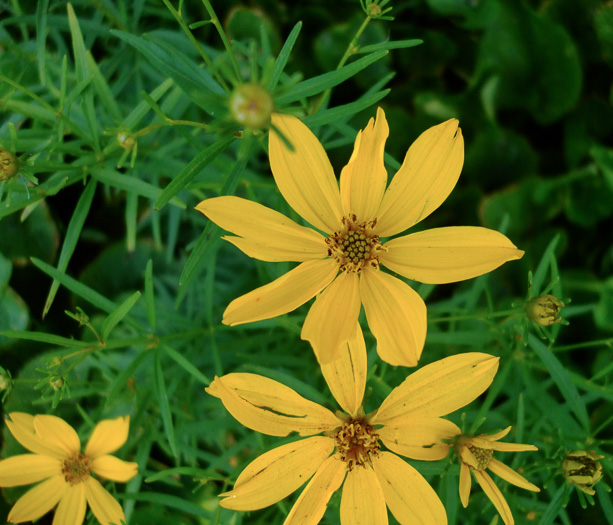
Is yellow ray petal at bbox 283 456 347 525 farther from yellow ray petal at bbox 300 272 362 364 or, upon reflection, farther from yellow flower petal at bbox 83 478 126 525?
yellow flower petal at bbox 83 478 126 525

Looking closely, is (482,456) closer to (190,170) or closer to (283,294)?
(283,294)

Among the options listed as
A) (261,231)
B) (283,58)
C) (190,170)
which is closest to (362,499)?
(261,231)

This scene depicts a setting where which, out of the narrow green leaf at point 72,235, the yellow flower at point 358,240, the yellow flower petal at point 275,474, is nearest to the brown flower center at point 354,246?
the yellow flower at point 358,240

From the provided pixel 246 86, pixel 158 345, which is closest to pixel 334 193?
pixel 246 86

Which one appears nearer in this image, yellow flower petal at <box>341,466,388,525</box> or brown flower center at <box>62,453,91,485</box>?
yellow flower petal at <box>341,466,388,525</box>

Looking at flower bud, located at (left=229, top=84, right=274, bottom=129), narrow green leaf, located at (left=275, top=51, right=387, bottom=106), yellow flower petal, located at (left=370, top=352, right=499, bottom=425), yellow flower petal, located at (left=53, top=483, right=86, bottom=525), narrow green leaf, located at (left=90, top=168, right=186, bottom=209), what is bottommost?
yellow flower petal, located at (left=53, top=483, right=86, bottom=525)

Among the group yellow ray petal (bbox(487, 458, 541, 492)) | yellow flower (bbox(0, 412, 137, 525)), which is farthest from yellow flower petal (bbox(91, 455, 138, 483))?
yellow ray petal (bbox(487, 458, 541, 492))

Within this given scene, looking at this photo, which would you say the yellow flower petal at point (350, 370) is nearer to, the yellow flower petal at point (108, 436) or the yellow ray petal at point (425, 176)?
the yellow ray petal at point (425, 176)
